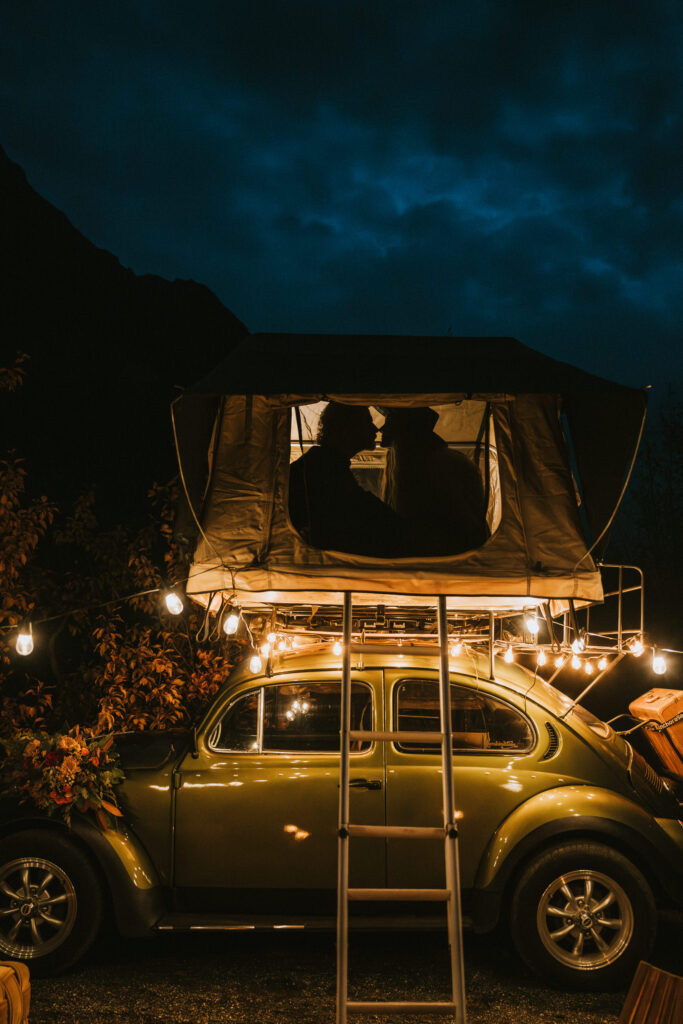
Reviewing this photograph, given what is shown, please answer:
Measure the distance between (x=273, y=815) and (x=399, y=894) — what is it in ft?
4.08

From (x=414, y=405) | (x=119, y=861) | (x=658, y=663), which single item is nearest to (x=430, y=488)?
(x=414, y=405)

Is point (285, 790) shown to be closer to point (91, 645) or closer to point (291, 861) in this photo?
point (291, 861)

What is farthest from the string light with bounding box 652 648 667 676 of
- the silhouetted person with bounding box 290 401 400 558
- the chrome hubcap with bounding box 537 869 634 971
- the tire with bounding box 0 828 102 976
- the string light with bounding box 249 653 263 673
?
the tire with bounding box 0 828 102 976

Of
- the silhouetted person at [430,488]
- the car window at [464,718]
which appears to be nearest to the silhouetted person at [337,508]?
the silhouetted person at [430,488]

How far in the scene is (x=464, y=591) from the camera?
3768mm

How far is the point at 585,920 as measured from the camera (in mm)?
4289

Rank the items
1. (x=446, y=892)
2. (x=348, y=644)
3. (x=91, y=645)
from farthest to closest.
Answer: (x=91, y=645), (x=348, y=644), (x=446, y=892)

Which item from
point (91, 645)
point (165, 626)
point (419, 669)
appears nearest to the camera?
point (419, 669)

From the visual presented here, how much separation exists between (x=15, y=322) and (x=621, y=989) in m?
21.8

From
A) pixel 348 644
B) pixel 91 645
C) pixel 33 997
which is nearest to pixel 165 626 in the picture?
pixel 91 645

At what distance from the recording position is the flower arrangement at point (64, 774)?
440cm

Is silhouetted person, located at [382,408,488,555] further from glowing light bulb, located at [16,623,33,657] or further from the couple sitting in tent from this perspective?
glowing light bulb, located at [16,623,33,657]

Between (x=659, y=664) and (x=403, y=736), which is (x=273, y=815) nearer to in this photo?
(x=403, y=736)

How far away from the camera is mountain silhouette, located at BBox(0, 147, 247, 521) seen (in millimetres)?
17344
